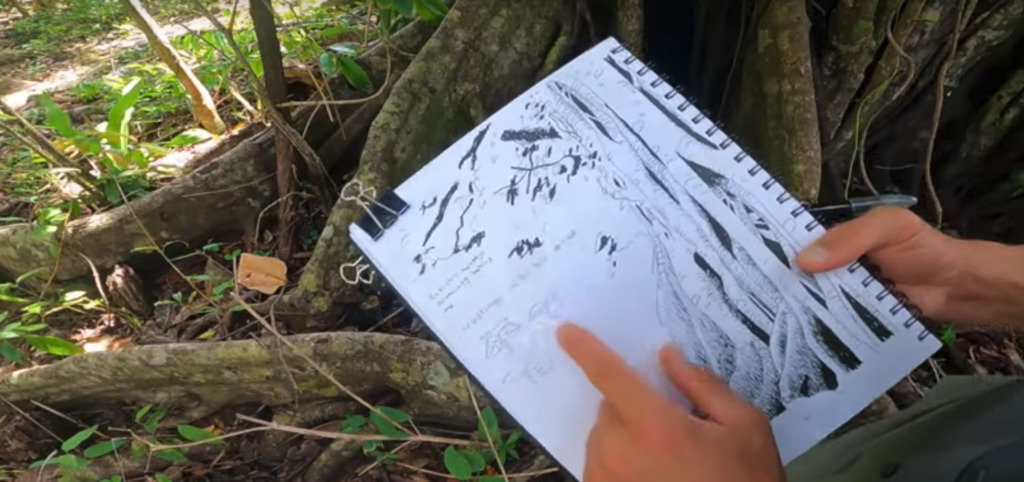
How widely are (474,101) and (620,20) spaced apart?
38 centimetres

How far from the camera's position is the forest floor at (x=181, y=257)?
183cm

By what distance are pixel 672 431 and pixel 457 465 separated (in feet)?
2.48

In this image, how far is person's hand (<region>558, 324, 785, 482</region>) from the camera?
81cm

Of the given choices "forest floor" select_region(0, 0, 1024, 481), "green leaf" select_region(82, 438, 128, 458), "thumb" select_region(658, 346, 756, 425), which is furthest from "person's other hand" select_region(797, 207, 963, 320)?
"green leaf" select_region(82, 438, 128, 458)

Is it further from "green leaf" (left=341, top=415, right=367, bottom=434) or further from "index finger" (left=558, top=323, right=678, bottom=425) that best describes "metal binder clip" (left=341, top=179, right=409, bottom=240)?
"green leaf" (left=341, top=415, right=367, bottom=434)

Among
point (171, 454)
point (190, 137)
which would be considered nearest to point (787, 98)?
point (171, 454)

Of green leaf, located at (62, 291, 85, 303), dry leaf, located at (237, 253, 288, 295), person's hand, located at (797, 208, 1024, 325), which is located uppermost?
green leaf, located at (62, 291, 85, 303)

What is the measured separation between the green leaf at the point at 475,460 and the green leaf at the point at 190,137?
1590 millimetres

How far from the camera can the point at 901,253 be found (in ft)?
3.49

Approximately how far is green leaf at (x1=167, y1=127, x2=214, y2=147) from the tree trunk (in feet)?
0.14

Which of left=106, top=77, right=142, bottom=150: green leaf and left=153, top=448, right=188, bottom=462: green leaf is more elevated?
left=106, top=77, right=142, bottom=150: green leaf

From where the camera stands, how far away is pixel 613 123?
1058 mm

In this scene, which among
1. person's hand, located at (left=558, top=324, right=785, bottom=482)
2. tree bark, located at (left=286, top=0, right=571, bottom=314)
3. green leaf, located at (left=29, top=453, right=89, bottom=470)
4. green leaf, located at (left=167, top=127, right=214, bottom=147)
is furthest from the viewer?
green leaf, located at (left=167, top=127, right=214, bottom=147)

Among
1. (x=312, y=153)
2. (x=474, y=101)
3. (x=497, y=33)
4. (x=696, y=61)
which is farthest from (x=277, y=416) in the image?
(x=696, y=61)
